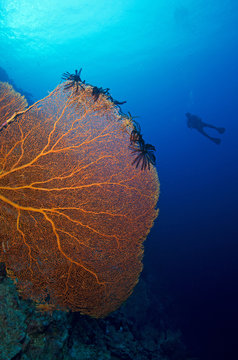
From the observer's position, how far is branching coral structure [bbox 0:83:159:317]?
8.93 ft

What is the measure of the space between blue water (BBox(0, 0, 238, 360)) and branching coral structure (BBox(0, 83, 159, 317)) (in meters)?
13.7

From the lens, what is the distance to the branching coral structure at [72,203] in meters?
2.72

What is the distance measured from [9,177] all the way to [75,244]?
1.50 meters

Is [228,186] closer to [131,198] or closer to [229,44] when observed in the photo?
[229,44]

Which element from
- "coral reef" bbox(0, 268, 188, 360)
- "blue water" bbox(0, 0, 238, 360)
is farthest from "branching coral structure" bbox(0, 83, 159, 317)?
"blue water" bbox(0, 0, 238, 360)

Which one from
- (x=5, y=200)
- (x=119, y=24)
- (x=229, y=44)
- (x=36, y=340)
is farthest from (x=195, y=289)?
(x=229, y=44)

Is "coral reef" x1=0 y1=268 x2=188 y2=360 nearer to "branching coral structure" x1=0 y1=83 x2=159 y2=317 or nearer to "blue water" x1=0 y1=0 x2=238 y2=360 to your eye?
"branching coral structure" x1=0 y1=83 x2=159 y2=317

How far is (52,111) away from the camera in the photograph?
3031mm

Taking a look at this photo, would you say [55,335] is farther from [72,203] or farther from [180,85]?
[180,85]

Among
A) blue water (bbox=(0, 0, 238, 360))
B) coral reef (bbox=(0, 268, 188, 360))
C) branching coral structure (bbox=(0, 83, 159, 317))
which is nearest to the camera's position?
coral reef (bbox=(0, 268, 188, 360))

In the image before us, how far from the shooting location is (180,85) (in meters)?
88.2

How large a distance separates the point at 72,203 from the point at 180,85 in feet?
339

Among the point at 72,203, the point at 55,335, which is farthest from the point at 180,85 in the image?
the point at 55,335

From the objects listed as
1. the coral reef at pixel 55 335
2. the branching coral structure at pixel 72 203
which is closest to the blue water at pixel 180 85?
the coral reef at pixel 55 335
